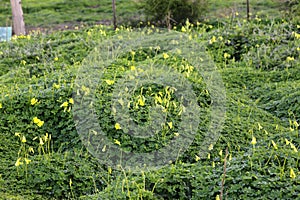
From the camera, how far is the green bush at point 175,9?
9.85 metres

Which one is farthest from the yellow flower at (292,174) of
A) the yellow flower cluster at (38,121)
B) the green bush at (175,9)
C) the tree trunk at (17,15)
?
the tree trunk at (17,15)

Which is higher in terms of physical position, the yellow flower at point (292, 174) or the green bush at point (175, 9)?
the green bush at point (175, 9)

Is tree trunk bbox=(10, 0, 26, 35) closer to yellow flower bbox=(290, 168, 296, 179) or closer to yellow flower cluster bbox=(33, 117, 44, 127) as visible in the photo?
yellow flower cluster bbox=(33, 117, 44, 127)

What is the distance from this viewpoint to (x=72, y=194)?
13.1 feet

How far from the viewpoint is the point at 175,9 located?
990 cm

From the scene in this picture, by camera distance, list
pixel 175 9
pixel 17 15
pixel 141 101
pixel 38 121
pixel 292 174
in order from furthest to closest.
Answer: pixel 17 15 < pixel 175 9 < pixel 141 101 < pixel 38 121 < pixel 292 174

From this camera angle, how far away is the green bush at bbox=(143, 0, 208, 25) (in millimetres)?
9852

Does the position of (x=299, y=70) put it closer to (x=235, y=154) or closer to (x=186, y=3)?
(x=235, y=154)

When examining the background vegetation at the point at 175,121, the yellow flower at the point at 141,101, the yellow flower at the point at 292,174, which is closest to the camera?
the yellow flower at the point at 292,174

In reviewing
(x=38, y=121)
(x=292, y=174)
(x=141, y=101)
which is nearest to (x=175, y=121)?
(x=141, y=101)

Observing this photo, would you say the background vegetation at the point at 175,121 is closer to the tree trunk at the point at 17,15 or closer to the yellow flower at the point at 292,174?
the yellow flower at the point at 292,174

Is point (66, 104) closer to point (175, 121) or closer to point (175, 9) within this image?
point (175, 121)

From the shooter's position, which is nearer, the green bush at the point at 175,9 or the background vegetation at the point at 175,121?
the background vegetation at the point at 175,121

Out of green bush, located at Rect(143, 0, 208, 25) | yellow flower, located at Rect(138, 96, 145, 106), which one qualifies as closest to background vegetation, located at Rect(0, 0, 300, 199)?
yellow flower, located at Rect(138, 96, 145, 106)
